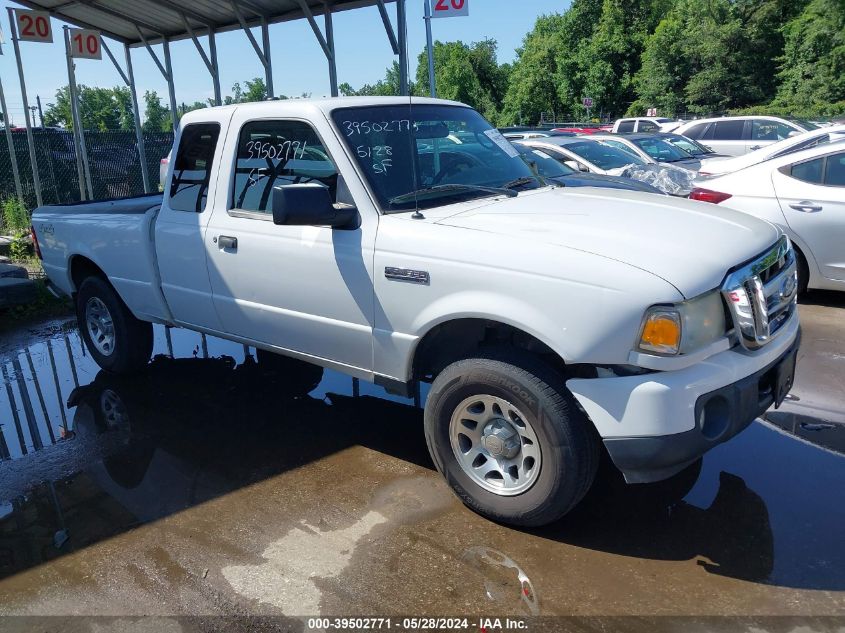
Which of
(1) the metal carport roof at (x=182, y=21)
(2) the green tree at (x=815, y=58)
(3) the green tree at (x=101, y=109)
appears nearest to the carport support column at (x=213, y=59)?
(1) the metal carport roof at (x=182, y=21)

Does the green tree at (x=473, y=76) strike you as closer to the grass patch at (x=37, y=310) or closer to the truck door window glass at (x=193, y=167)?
the grass patch at (x=37, y=310)

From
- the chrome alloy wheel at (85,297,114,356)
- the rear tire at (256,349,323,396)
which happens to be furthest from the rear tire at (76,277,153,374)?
the rear tire at (256,349,323,396)

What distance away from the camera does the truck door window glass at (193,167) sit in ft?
14.8

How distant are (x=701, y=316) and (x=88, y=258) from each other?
185 inches

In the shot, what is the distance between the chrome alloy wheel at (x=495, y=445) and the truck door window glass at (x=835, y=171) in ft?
16.8

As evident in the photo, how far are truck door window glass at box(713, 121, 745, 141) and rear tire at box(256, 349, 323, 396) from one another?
16116mm

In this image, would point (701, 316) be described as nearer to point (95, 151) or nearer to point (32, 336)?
point (32, 336)

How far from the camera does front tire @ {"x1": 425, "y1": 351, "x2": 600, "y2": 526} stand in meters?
3.02

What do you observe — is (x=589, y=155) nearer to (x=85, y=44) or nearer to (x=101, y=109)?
(x=85, y=44)

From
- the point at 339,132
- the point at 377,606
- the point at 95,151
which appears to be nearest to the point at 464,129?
the point at 339,132

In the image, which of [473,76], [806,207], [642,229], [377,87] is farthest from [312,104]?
[473,76]

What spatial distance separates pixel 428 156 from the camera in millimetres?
4043

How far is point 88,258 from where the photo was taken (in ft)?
18.0

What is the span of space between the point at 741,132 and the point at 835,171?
12679mm
